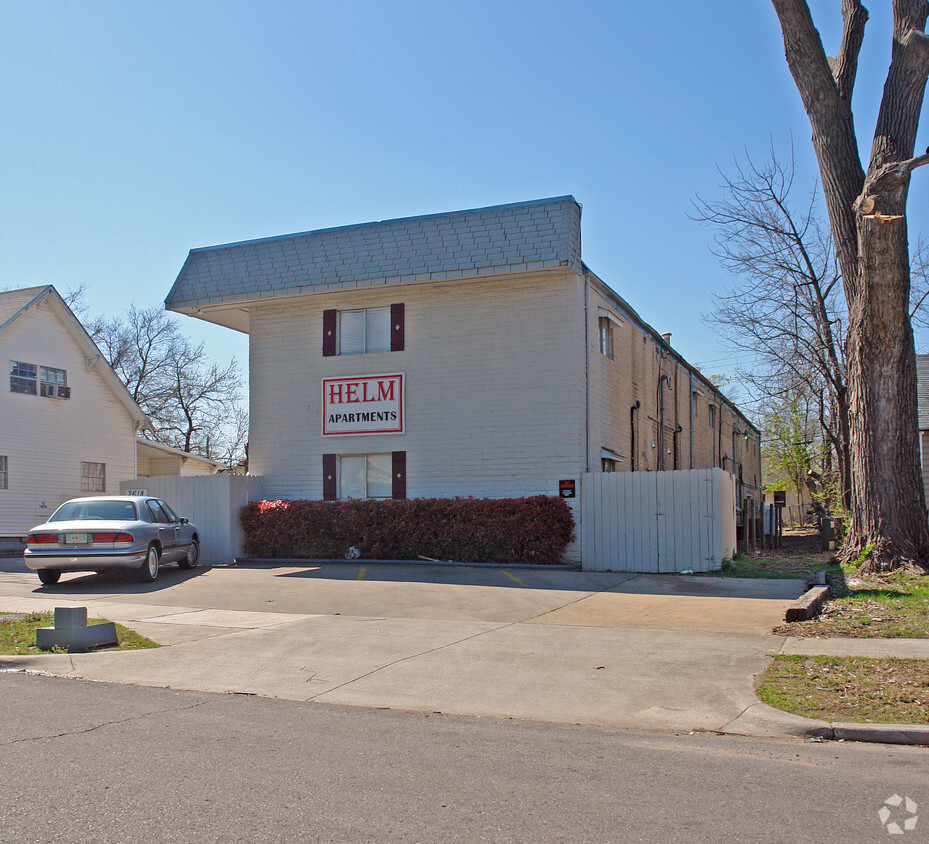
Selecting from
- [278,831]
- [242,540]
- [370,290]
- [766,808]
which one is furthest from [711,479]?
[278,831]

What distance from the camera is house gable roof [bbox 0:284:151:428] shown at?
26.2m

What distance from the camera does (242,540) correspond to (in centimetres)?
2009

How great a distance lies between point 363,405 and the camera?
800 inches

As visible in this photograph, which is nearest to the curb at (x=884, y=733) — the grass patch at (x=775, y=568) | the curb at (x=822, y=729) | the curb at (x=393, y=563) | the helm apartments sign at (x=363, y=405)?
the curb at (x=822, y=729)

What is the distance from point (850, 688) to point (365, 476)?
1451cm

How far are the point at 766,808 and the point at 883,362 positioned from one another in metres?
11.3

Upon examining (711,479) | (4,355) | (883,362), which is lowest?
(711,479)

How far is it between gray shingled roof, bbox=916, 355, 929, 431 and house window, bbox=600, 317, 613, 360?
32.4 feet

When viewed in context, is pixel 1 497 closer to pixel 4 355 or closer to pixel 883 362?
pixel 4 355

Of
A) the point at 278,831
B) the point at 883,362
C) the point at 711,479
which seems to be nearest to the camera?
the point at 278,831

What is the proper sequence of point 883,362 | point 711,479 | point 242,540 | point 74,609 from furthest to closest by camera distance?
point 242,540, point 711,479, point 883,362, point 74,609

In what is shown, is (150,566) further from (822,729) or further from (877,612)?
(822,729)

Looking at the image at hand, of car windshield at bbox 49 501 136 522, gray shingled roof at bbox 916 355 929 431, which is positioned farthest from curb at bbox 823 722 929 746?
gray shingled roof at bbox 916 355 929 431

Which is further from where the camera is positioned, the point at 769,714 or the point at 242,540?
the point at 242,540
